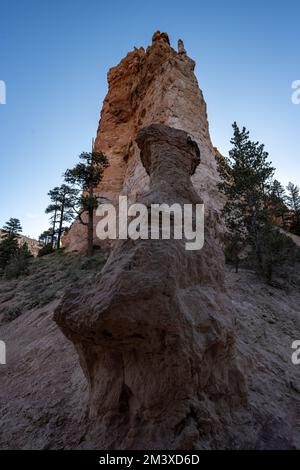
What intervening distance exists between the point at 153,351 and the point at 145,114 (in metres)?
25.3

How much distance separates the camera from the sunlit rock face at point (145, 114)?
20.3 metres

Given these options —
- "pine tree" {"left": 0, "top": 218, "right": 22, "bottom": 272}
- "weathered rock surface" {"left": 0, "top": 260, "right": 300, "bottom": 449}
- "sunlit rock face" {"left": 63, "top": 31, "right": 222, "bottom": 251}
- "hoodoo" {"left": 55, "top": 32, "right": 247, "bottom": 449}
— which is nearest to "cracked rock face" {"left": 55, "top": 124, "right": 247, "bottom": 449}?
"hoodoo" {"left": 55, "top": 32, "right": 247, "bottom": 449}

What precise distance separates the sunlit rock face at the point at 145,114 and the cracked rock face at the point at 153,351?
43.9 feet

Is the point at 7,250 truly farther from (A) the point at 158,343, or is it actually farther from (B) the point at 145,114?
(A) the point at 158,343

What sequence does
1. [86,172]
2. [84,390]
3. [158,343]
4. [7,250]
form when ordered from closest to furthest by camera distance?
[158,343] → [84,390] → [86,172] → [7,250]

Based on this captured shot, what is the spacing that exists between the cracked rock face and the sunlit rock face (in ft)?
43.9

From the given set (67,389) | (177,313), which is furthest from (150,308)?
(67,389)

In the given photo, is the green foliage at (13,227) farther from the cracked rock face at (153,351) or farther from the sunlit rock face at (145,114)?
the cracked rock face at (153,351)

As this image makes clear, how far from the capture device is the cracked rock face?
286 centimetres

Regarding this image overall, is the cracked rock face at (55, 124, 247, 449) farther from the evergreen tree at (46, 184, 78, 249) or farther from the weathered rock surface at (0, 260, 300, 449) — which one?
the evergreen tree at (46, 184, 78, 249)

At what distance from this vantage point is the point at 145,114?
2470 cm

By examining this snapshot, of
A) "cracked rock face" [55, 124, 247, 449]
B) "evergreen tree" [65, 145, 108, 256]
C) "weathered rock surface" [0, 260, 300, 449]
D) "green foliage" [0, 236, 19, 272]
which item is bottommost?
"weathered rock surface" [0, 260, 300, 449]

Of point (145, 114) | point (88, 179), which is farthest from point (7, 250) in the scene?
point (145, 114)
